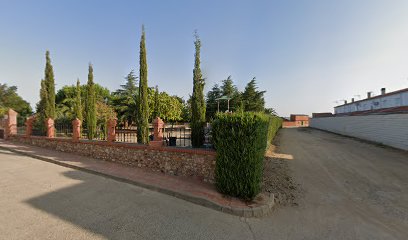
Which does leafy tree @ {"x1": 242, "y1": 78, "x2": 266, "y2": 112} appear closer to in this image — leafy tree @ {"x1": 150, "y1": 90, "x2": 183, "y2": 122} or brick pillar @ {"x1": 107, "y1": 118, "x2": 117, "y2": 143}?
leafy tree @ {"x1": 150, "y1": 90, "x2": 183, "y2": 122}

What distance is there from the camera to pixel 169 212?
4.36m

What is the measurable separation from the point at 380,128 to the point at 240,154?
16522 millimetres

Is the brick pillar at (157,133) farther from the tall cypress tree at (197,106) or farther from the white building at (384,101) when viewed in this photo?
the white building at (384,101)

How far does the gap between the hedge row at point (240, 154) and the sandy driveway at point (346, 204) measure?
0.94 m

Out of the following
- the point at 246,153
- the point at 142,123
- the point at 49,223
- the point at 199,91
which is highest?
the point at 199,91

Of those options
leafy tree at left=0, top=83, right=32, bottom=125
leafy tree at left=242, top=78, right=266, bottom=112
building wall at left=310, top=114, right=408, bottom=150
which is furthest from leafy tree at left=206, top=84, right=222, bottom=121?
leafy tree at left=0, top=83, right=32, bottom=125

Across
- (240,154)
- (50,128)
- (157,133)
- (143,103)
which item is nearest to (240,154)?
(240,154)

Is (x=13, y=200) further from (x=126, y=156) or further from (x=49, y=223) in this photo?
(x=126, y=156)

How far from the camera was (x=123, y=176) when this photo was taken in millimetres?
6520

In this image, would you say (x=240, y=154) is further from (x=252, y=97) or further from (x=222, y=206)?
(x=252, y=97)

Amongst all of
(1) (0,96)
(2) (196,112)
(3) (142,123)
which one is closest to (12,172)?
(3) (142,123)

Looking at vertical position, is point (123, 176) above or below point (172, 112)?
below

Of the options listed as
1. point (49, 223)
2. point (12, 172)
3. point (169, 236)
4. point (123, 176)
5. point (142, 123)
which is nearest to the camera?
point (169, 236)

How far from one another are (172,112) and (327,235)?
29.4m
